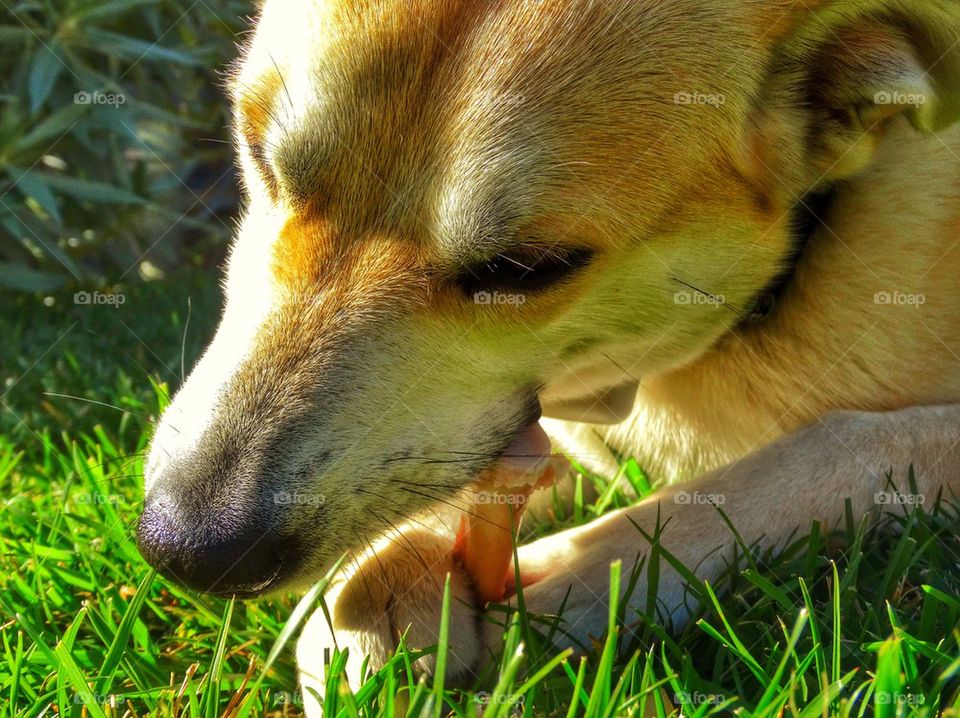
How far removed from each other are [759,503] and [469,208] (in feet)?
2.86

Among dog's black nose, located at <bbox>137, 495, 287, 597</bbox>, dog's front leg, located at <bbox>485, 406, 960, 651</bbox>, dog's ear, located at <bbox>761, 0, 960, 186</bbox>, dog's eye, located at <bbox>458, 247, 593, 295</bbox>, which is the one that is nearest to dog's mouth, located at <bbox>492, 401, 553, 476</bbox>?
dog's front leg, located at <bbox>485, 406, 960, 651</bbox>

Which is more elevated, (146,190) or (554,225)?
(554,225)

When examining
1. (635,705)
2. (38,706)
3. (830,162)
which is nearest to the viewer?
(635,705)

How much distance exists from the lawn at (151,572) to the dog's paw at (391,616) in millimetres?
68

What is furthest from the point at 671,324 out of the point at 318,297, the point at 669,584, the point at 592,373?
the point at 318,297

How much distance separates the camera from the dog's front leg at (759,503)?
215cm

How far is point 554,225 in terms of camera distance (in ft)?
6.83

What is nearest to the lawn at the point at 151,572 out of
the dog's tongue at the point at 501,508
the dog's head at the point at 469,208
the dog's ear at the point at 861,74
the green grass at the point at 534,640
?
the green grass at the point at 534,640

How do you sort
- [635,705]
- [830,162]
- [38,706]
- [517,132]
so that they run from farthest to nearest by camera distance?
[830,162] → [517,132] → [38,706] → [635,705]

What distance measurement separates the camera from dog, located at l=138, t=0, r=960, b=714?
204cm

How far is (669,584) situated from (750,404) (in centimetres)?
65

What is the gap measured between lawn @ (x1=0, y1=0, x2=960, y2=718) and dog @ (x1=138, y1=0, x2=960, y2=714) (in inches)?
4.7

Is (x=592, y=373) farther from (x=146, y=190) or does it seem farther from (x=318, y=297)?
(x=146, y=190)

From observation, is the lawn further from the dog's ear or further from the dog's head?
the dog's ear
